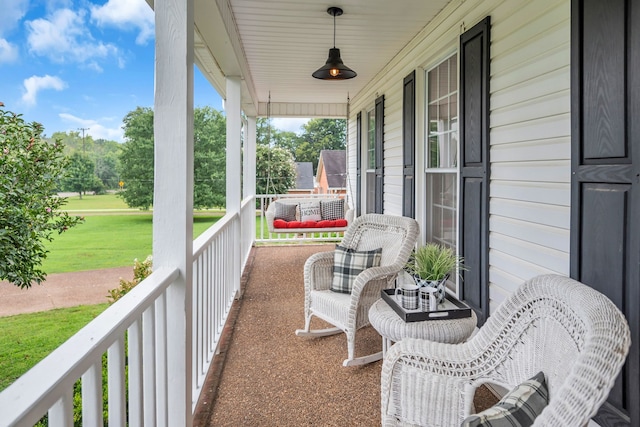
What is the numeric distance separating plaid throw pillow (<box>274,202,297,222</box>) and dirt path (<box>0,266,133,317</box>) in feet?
19.6

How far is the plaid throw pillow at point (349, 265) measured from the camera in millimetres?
3217

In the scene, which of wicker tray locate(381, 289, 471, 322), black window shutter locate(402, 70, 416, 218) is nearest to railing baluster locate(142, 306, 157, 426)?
wicker tray locate(381, 289, 471, 322)

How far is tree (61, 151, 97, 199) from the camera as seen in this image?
37.0 inches

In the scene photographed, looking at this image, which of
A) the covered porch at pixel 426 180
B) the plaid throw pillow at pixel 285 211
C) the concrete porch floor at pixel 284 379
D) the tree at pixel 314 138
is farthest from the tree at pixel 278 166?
the concrete porch floor at pixel 284 379

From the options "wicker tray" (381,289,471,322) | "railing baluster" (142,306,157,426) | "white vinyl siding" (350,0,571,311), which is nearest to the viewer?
"railing baluster" (142,306,157,426)

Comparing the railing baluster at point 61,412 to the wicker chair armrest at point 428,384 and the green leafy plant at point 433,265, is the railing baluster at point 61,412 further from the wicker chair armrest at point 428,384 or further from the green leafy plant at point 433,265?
the green leafy plant at point 433,265

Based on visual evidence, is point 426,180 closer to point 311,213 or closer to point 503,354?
point 503,354

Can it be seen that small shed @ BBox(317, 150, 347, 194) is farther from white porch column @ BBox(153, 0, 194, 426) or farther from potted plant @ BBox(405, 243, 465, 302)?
white porch column @ BBox(153, 0, 194, 426)

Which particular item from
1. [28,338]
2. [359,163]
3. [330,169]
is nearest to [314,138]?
[330,169]

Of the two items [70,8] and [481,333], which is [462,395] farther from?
[70,8]

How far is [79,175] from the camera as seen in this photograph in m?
1.00

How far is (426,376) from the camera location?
1631mm

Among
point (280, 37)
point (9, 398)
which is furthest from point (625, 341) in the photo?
point (280, 37)

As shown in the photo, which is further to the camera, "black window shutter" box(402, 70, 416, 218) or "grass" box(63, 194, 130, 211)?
"black window shutter" box(402, 70, 416, 218)
